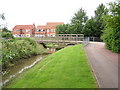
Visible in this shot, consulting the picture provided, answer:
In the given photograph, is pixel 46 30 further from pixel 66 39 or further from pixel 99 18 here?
pixel 66 39

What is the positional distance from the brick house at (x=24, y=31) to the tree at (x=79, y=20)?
26.9 meters

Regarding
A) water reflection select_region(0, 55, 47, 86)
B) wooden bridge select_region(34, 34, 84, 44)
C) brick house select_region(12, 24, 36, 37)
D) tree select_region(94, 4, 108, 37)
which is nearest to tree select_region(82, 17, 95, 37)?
tree select_region(94, 4, 108, 37)

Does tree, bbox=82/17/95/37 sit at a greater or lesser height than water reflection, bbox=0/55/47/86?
greater

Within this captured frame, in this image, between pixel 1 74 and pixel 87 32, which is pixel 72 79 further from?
pixel 87 32

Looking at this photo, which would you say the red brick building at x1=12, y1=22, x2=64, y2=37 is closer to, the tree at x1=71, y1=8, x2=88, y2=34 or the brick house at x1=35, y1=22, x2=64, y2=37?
the brick house at x1=35, y1=22, x2=64, y2=37

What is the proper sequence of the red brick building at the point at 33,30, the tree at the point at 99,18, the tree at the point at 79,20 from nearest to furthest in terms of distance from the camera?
1. the tree at the point at 99,18
2. the tree at the point at 79,20
3. the red brick building at the point at 33,30

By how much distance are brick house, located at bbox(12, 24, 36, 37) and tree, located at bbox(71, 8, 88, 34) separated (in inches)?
1060

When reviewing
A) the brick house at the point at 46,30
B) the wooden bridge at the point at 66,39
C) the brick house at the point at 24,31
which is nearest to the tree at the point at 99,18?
the wooden bridge at the point at 66,39

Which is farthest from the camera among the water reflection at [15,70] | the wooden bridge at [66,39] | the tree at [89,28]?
the tree at [89,28]

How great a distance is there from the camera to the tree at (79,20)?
34.7 metres

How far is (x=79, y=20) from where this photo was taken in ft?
120

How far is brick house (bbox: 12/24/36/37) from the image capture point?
57.2 m

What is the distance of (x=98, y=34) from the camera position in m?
33.9

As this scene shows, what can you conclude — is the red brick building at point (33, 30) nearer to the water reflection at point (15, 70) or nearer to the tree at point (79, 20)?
the tree at point (79, 20)
